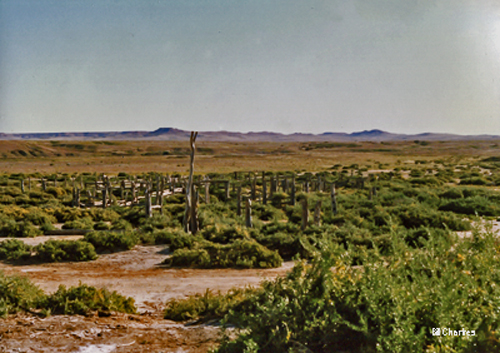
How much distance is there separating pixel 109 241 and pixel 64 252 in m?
1.60

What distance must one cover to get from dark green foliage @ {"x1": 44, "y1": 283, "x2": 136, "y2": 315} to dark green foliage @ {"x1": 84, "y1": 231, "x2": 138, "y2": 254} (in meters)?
6.07

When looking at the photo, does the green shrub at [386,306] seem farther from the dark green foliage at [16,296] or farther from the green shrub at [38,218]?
the green shrub at [38,218]

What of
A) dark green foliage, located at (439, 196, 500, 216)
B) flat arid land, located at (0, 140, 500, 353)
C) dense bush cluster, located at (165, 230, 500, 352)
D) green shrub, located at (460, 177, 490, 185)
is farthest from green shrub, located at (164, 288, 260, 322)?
green shrub, located at (460, 177, 490, 185)

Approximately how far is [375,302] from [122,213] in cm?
1933

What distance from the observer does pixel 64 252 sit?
40.5 feet

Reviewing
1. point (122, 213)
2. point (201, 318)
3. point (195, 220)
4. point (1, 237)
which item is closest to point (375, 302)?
point (201, 318)

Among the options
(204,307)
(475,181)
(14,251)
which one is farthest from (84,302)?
(475,181)

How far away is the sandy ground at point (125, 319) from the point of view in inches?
238

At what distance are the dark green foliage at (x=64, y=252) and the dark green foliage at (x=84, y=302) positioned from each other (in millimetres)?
5049

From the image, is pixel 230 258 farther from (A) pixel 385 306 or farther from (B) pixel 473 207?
(B) pixel 473 207

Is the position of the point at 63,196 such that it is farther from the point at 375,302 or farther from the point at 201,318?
the point at 375,302

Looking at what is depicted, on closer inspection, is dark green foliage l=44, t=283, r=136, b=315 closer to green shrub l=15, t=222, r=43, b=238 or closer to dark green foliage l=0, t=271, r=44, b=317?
dark green foliage l=0, t=271, r=44, b=317

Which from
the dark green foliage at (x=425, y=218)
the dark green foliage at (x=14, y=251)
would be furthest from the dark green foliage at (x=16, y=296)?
the dark green foliage at (x=425, y=218)

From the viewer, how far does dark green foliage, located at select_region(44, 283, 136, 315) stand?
715cm
